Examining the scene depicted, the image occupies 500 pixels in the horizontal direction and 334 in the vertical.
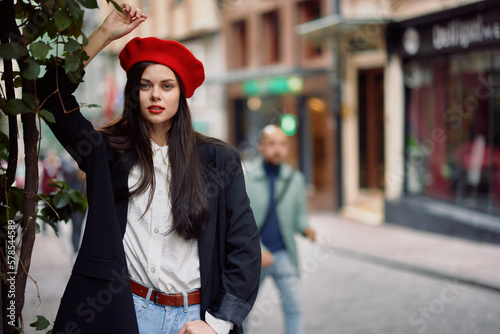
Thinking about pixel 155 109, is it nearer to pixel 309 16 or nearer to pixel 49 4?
pixel 49 4

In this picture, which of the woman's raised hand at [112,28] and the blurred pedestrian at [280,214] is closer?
the woman's raised hand at [112,28]

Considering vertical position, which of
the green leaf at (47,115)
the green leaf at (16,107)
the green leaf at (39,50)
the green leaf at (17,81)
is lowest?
the green leaf at (47,115)

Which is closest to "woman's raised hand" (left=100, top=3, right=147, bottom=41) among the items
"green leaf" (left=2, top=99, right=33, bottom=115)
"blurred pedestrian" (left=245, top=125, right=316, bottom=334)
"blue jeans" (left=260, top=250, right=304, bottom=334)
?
"green leaf" (left=2, top=99, right=33, bottom=115)

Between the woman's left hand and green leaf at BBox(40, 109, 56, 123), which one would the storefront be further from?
green leaf at BBox(40, 109, 56, 123)

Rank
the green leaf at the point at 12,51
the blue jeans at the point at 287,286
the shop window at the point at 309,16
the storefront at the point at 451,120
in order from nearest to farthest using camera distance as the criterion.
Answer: the green leaf at the point at 12,51
the blue jeans at the point at 287,286
the storefront at the point at 451,120
the shop window at the point at 309,16

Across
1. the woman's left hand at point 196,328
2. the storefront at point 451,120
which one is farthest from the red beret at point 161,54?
the storefront at point 451,120

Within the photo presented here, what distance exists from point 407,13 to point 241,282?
40.8ft

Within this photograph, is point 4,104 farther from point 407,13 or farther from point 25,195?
point 407,13

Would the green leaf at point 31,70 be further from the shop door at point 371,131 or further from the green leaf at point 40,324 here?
the shop door at point 371,131

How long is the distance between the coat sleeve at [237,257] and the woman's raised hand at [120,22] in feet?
1.92

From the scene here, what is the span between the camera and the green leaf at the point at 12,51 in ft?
6.65

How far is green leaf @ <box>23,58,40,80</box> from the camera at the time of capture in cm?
205

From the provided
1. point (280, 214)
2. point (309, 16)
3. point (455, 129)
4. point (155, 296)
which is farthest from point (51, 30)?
point (309, 16)

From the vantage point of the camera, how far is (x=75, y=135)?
2.23 meters
